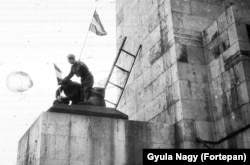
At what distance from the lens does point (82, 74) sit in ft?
53.2

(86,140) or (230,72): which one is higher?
(230,72)

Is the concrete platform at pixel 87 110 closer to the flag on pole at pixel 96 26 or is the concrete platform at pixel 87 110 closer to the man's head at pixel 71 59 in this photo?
the man's head at pixel 71 59

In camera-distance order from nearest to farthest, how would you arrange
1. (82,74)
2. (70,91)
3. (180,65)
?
(70,91), (82,74), (180,65)

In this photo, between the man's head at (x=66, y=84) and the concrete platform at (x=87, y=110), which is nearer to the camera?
the concrete platform at (x=87, y=110)

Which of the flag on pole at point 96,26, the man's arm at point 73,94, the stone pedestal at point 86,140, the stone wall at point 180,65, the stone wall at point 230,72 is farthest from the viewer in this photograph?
the flag on pole at point 96,26

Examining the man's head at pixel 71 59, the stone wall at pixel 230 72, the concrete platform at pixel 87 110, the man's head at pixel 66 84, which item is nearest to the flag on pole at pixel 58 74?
the man's head at pixel 66 84

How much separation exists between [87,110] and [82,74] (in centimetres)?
171

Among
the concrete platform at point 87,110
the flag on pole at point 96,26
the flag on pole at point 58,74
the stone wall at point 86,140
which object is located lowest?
the stone wall at point 86,140

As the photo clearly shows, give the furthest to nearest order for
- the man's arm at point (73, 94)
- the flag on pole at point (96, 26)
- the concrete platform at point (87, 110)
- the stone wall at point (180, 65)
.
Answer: the flag on pole at point (96, 26) < the stone wall at point (180, 65) < the man's arm at point (73, 94) < the concrete platform at point (87, 110)

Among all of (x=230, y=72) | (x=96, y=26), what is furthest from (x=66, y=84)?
(x=230, y=72)

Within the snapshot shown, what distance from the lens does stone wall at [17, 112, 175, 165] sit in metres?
13.9

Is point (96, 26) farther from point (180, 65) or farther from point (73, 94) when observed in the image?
point (180, 65)

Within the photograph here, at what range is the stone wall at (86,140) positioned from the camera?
45.6 ft

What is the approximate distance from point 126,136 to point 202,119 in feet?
10.7
